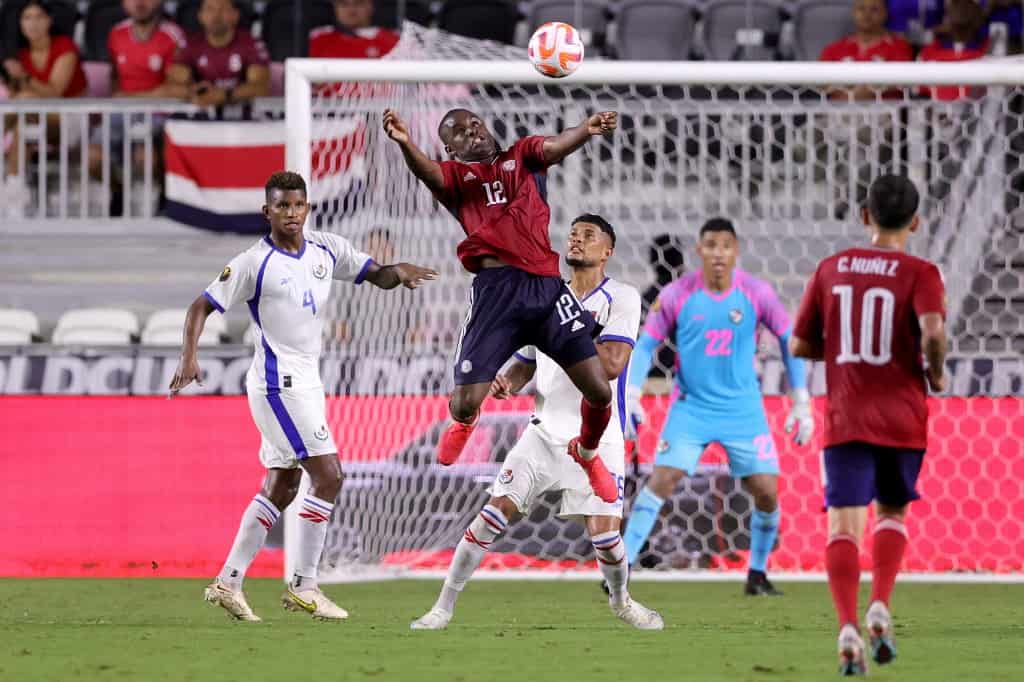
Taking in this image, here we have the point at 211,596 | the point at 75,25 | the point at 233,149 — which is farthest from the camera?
the point at 75,25

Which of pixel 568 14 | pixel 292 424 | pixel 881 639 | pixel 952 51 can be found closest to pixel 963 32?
pixel 952 51

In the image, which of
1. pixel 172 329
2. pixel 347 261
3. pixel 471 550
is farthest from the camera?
pixel 172 329

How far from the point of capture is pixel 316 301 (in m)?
7.63

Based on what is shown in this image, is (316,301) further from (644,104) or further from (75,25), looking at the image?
(75,25)

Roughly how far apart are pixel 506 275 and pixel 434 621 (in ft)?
4.68

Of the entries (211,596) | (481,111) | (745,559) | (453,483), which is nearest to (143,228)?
(481,111)

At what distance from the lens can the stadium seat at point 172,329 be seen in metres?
12.6

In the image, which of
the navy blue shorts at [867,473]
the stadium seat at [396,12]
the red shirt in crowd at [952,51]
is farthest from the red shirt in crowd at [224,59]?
the navy blue shorts at [867,473]

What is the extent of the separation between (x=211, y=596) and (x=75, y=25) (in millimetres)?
9166

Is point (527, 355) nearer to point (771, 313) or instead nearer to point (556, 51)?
point (556, 51)

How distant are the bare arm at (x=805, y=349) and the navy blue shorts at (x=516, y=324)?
1318 millimetres

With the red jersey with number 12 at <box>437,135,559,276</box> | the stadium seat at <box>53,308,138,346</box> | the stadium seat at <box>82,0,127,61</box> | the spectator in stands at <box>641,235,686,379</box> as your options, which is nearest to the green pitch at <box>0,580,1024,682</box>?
the red jersey with number 12 at <box>437,135,559,276</box>

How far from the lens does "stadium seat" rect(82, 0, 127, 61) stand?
15086 millimetres

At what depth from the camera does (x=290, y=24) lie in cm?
1492
